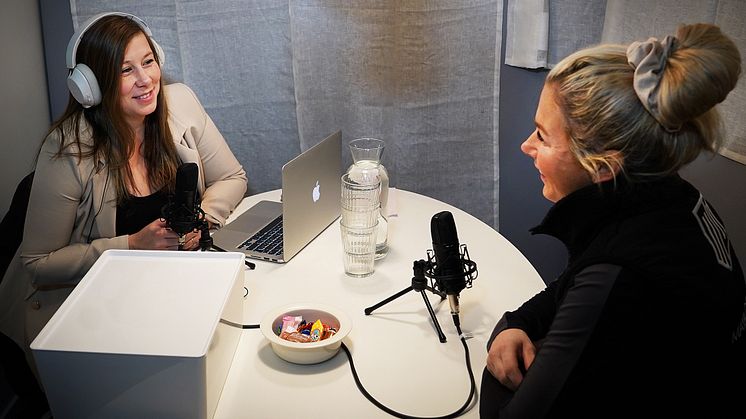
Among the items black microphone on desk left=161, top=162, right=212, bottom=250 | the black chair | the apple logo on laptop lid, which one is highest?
black microphone on desk left=161, top=162, right=212, bottom=250

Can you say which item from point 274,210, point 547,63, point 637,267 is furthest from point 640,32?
point 637,267

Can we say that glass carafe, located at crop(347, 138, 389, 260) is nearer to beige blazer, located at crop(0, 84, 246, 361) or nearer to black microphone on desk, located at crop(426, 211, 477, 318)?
black microphone on desk, located at crop(426, 211, 477, 318)

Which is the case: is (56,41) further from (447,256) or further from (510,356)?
(510,356)

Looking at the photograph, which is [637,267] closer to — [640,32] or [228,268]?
[228,268]

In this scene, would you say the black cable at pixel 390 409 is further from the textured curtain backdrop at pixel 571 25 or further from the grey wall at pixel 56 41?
the grey wall at pixel 56 41

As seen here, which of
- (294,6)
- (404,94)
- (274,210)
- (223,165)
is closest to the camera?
(274,210)

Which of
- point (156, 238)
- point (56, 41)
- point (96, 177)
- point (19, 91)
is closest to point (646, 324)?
point (156, 238)

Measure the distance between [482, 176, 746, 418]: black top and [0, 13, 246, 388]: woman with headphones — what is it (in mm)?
1007

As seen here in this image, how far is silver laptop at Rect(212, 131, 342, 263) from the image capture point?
1607 mm

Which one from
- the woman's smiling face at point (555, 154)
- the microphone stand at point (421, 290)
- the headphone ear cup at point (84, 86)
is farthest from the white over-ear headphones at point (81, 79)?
the woman's smiling face at point (555, 154)

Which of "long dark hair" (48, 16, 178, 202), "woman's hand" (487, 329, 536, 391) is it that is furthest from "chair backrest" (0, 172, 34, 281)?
"woman's hand" (487, 329, 536, 391)

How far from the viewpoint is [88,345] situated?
3.27ft

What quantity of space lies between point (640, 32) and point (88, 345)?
197cm

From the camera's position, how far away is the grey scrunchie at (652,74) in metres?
1.01
